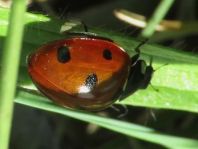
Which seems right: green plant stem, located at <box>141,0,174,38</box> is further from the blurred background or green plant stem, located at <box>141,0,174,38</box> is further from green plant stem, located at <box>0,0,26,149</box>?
green plant stem, located at <box>0,0,26,149</box>

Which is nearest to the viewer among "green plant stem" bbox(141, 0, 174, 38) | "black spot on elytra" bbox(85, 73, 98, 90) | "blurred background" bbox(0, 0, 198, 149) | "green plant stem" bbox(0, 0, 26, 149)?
"green plant stem" bbox(0, 0, 26, 149)

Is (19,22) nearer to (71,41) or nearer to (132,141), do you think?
(71,41)

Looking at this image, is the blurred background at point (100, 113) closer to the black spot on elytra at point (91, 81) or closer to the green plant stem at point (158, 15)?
the green plant stem at point (158, 15)

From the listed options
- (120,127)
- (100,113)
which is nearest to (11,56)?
(120,127)

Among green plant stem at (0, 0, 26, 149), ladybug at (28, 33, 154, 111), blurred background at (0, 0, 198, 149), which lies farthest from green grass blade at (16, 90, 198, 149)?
blurred background at (0, 0, 198, 149)

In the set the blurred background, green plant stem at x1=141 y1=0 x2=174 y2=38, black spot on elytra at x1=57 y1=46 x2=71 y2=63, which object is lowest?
the blurred background

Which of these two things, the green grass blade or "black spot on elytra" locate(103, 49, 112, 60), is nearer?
the green grass blade

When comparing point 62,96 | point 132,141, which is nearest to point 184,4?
point 132,141
